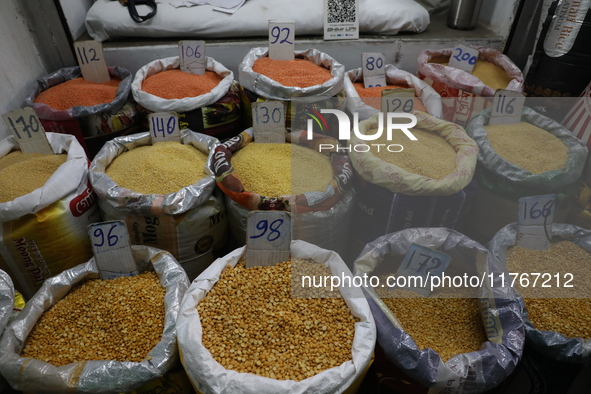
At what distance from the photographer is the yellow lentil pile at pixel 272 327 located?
3.13ft

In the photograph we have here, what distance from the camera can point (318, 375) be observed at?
89 cm

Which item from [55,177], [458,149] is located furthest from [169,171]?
[458,149]

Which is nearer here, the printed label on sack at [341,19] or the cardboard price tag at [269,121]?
the cardboard price tag at [269,121]

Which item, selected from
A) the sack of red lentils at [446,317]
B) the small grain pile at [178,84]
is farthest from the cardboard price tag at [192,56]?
the sack of red lentils at [446,317]

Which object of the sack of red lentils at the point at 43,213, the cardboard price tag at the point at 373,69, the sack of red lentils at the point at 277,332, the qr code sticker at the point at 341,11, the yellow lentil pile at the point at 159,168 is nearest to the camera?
the sack of red lentils at the point at 277,332

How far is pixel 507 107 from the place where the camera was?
1690mm

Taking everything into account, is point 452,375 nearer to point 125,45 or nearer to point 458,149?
point 458,149

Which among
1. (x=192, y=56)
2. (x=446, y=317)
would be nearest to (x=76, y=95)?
(x=192, y=56)

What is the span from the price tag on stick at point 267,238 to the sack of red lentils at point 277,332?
0.03 m

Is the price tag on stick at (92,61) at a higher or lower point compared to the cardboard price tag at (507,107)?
higher

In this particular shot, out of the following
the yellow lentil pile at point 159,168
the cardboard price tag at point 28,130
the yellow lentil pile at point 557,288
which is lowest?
the yellow lentil pile at point 557,288

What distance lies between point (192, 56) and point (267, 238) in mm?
1230

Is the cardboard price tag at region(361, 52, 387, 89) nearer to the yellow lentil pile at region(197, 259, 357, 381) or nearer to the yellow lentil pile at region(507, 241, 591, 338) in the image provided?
the yellow lentil pile at region(507, 241, 591, 338)

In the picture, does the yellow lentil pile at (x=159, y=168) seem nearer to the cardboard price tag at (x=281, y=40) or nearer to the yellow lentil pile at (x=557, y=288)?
the cardboard price tag at (x=281, y=40)
